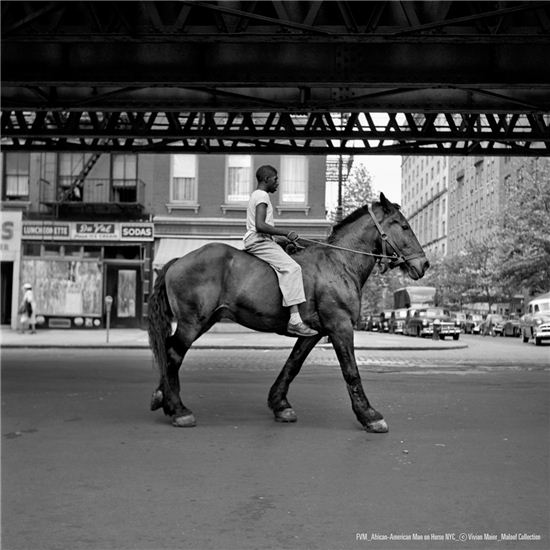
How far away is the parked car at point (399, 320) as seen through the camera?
147 ft

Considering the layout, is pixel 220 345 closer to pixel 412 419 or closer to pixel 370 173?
pixel 412 419

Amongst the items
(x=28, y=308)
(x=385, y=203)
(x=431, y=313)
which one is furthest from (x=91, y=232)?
(x=385, y=203)

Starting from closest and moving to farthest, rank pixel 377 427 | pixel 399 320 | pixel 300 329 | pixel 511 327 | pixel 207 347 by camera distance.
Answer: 1. pixel 377 427
2. pixel 300 329
3. pixel 207 347
4. pixel 399 320
5. pixel 511 327

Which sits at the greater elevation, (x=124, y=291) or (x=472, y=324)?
(x=124, y=291)

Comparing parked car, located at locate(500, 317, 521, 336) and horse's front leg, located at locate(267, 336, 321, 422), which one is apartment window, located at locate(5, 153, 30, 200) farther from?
parked car, located at locate(500, 317, 521, 336)

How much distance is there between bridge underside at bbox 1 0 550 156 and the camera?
10062mm

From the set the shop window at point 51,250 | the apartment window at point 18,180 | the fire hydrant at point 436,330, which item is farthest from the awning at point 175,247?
the fire hydrant at point 436,330

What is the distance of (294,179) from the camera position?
34.7 metres

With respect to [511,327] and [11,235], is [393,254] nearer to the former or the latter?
[11,235]

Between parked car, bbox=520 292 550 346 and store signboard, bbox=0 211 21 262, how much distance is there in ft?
82.2

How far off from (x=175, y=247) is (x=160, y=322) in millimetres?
26133

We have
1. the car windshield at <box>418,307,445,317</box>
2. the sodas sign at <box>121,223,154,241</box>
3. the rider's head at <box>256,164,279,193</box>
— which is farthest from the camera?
the car windshield at <box>418,307,445,317</box>

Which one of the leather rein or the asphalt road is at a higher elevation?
the leather rein

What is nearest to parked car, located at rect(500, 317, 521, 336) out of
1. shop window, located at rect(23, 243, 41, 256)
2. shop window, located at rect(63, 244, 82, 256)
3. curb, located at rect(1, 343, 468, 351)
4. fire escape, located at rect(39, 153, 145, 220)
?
curb, located at rect(1, 343, 468, 351)
